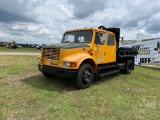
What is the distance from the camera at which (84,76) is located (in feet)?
20.8

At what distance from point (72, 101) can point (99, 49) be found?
2.83 meters

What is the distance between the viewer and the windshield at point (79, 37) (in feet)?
23.0

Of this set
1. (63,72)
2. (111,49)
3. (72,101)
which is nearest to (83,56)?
(63,72)

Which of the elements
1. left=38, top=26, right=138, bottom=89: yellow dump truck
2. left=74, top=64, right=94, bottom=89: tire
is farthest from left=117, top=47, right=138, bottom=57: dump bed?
left=74, top=64, right=94, bottom=89: tire

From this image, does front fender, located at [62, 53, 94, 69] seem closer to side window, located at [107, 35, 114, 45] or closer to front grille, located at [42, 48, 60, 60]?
front grille, located at [42, 48, 60, 60]

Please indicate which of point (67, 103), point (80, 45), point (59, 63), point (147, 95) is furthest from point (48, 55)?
point (147, 95)

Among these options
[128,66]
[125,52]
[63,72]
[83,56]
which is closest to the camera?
[63,72]

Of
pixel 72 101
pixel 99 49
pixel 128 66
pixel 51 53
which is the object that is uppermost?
pixel 99 49

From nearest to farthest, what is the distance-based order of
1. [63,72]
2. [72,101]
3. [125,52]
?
[72,101] → [63,72] → [125,52]

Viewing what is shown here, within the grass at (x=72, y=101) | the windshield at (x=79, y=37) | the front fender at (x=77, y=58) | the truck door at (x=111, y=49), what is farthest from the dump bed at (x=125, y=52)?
the front fender at (x=77, y=58)

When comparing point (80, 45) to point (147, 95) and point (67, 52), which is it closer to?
point (67, 52)

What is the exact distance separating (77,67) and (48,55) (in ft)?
4.24

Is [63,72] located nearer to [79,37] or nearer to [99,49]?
[79,37]

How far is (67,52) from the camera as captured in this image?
607 centimetres
